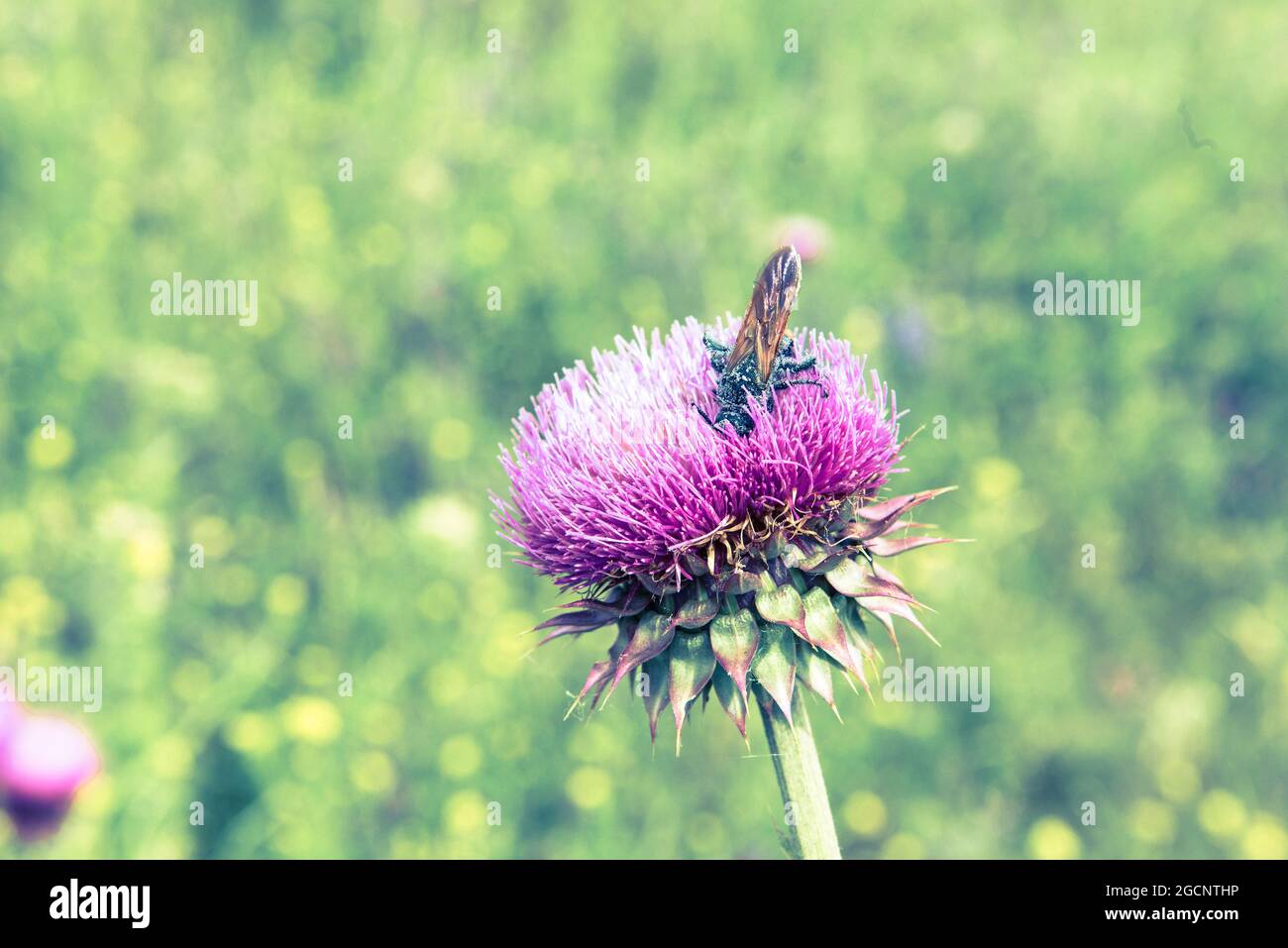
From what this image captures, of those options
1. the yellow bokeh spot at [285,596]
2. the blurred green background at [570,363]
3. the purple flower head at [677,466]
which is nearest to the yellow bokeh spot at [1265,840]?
the blurred green background at [570,363]

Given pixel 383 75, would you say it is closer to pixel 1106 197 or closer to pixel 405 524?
pixel 405 524

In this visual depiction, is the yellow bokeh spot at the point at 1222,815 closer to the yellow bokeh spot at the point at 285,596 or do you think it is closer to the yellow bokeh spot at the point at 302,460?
the yellow bokeh spot at the point at 285,596

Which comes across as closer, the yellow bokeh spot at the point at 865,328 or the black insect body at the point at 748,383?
the black insect body at the point at 748,383

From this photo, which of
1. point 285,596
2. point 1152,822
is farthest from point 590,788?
point 1152,822

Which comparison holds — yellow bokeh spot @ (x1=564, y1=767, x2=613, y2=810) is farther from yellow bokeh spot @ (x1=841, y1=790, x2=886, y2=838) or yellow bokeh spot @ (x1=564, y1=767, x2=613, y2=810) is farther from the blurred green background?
yellow bokeh spot @ (x1=841, y1=790, x2=886, y2=838)

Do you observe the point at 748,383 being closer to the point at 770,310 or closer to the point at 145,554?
the point at 770,310

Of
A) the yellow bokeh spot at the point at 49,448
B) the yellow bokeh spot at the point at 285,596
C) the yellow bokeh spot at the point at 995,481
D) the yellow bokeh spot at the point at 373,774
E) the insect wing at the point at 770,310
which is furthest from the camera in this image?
the yellow bokeh spot at the point at 995,481
